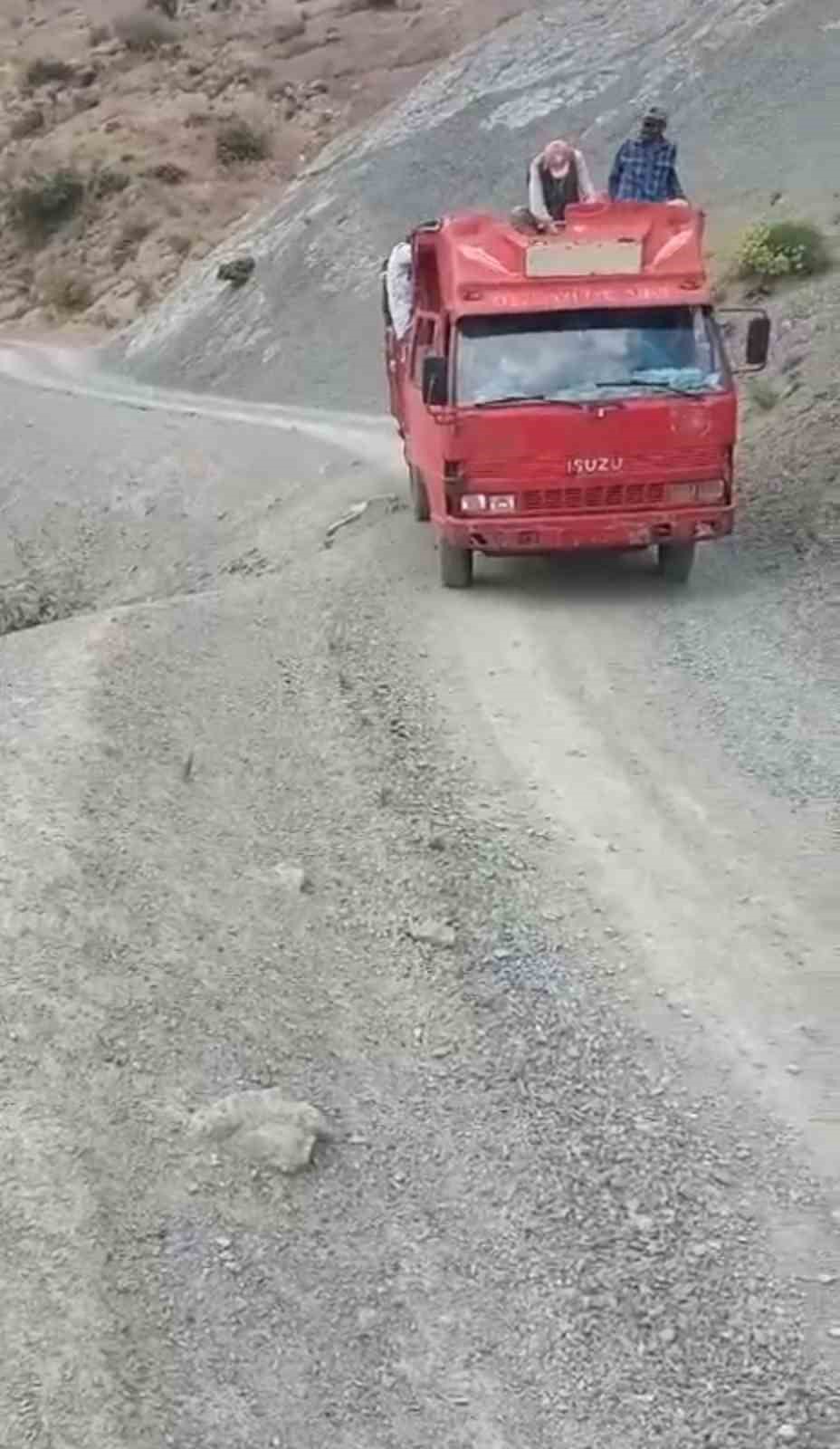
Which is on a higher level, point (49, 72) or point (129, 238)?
point (49, 72)

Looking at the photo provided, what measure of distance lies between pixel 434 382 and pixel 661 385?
1731 mm

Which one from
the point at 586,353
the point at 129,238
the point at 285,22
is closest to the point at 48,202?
the point at 129,238

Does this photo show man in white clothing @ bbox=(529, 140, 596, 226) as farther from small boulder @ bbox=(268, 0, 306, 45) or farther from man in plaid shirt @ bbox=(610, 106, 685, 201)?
small boulder @ bbox=(268, 0, 306, 45)

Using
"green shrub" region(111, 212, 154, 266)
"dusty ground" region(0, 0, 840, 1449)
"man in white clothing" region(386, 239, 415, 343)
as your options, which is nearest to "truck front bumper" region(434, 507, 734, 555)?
"dusty ground" region(0, 0, 840, 1449)

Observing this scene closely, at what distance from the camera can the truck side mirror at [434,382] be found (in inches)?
561

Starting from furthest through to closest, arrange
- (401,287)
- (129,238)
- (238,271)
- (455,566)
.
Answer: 1. (129,238)
2. (238,271)
3. (401,287)
4. (455,566)

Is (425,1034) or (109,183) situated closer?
(425,1034)

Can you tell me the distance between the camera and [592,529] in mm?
14258

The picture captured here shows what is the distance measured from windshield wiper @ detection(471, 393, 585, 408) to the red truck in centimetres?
1

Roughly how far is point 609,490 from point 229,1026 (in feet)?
26.3

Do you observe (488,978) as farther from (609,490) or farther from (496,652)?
(609,490)

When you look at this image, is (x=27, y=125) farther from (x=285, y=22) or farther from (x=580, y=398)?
(x=580, y=398)

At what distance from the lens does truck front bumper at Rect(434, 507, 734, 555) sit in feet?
46.7

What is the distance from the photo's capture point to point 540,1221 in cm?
585
